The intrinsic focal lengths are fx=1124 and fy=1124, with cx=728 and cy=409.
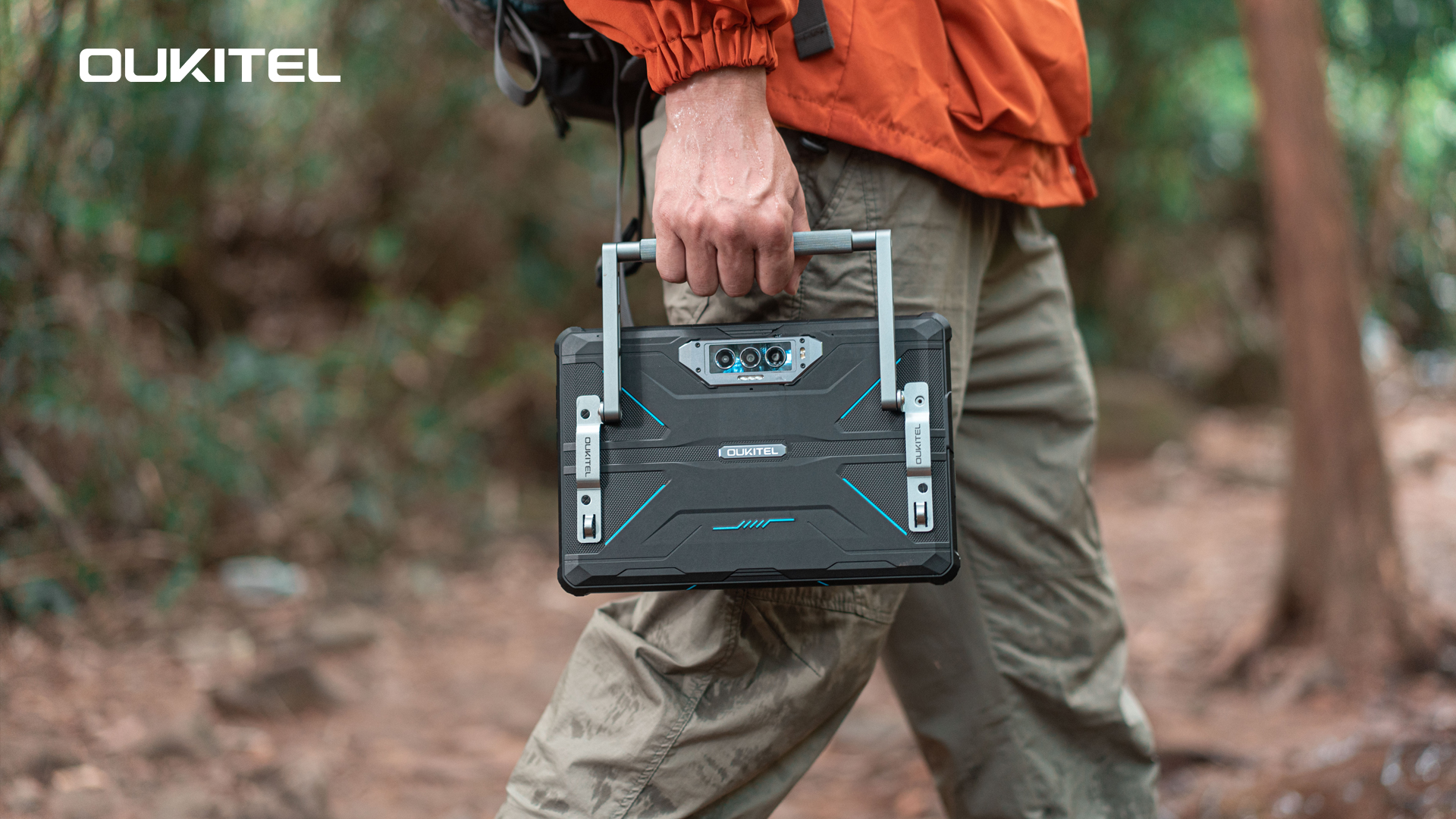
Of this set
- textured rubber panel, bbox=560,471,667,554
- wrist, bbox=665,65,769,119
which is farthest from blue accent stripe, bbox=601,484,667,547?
wrist, bbox=665,65,769,119

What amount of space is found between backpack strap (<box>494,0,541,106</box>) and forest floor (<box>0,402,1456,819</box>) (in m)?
1.48

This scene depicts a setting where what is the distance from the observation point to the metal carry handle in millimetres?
980

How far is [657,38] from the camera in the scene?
0.98 meters

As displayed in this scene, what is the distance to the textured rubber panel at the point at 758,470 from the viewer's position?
980 millimetres

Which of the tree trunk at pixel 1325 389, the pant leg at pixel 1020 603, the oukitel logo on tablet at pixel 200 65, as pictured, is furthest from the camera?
the oukitel logo on tablet at pixel 200 65

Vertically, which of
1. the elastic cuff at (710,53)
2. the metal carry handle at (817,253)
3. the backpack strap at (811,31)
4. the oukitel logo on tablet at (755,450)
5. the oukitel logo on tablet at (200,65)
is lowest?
the oukitel logo on tablet at (755,450)

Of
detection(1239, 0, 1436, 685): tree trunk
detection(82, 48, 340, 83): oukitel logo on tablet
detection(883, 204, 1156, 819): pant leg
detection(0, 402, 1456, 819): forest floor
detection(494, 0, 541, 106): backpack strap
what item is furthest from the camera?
detection(82, 48, 340, 83): oukitel logo on tablet

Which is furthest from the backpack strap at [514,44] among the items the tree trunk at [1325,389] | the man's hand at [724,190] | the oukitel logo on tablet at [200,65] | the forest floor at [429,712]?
the tree trunk at [1325,389]

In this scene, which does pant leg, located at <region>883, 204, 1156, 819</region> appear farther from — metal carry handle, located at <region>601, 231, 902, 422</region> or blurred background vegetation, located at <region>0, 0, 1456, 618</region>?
blurred background vegetation, located at <region>0, 0, 1456, 618</region>

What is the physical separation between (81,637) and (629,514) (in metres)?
2.46

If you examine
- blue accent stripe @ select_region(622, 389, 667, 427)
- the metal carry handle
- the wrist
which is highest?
the wrist

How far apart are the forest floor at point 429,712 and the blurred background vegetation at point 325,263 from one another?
0.25 metres

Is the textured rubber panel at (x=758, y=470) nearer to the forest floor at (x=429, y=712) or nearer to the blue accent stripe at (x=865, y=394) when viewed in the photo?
the blue accent stripe at (x=865, y=394)

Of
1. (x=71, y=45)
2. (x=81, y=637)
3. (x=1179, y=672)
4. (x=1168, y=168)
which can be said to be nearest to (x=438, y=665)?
(x=81, y=637)
